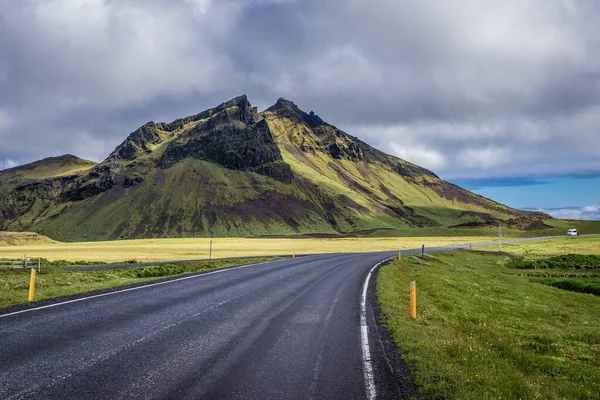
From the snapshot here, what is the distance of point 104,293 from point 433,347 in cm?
1328

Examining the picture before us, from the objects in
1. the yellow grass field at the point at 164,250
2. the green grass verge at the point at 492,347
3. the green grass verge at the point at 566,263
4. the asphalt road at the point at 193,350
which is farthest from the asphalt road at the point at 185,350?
the green grass verge at the point at 566,263

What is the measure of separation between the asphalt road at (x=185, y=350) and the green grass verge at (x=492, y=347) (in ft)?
3.96

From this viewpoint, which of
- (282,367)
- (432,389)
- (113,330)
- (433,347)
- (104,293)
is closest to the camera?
(432,389)

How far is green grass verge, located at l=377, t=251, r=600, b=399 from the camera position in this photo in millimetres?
7133

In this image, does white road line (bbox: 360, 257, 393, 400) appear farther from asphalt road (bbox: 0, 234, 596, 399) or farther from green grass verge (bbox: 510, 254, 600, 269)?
green grass verge (bbox: 510, 254, 600, 269)

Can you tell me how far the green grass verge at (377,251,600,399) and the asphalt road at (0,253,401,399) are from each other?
3.96ft

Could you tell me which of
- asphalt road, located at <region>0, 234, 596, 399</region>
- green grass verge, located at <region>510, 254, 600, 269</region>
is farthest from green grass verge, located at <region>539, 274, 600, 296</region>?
asphalt road, located at <region>0, 234, 596, 399</region>

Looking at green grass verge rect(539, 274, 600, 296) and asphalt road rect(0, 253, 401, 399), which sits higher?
asphalt road rect(0, 253, 401, 399)

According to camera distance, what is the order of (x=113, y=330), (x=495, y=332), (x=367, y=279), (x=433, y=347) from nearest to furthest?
(x=433, y=347) → (x=113, y=330) → (x=495, y=332) → (x=367, y=279)

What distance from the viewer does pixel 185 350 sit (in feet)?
28.3

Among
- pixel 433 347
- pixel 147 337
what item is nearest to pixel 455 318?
pixel 433 347

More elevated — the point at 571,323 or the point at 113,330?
the point at 113,330

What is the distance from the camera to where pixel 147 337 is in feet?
Result: 31.4

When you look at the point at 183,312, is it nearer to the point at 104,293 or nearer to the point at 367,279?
the point at 104,293
